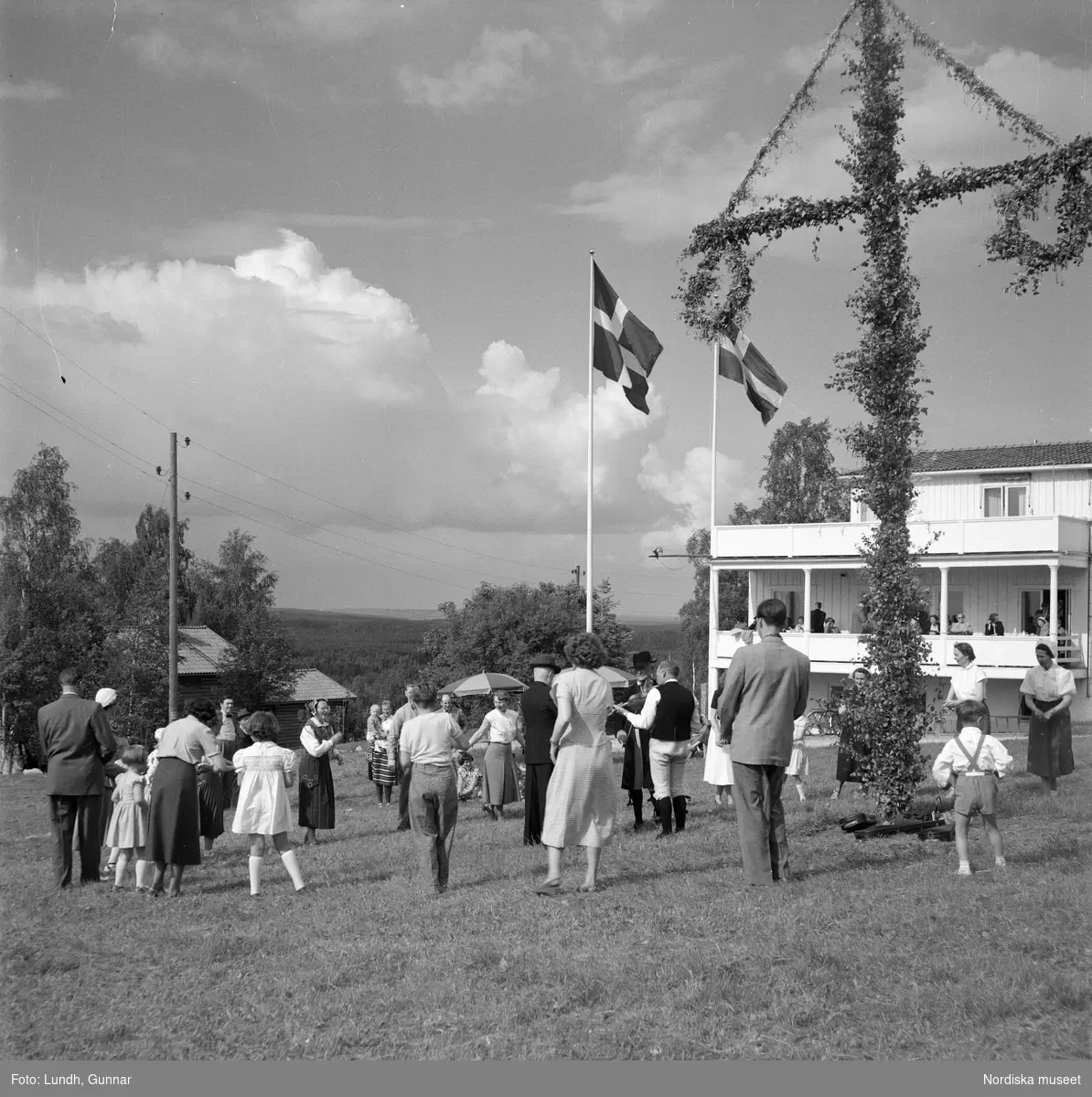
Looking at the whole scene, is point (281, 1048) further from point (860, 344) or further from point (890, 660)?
point (860, 344)

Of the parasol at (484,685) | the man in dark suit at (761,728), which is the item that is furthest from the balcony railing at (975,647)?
the man in dark suit at (761,728)

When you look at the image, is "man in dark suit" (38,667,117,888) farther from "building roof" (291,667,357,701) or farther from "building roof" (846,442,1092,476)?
"building roof" (291,667,357,701)

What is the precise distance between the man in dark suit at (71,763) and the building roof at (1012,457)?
31.2 m

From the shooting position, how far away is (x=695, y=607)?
3196 inches

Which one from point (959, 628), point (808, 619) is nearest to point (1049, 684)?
point (959, 628)

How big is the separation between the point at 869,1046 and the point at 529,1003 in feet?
5.66

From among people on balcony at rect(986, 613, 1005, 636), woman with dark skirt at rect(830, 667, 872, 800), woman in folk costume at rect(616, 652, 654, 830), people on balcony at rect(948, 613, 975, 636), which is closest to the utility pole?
people on balcony at rect(948, 613, 975, 636)

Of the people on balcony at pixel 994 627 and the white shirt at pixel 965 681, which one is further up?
the people on balcony at pixel 994 627

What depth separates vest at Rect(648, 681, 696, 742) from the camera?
11.8 metres

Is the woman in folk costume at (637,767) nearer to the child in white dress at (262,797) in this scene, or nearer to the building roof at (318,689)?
the child in white dress at (262,797)

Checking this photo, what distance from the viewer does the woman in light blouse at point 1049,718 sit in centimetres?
1244

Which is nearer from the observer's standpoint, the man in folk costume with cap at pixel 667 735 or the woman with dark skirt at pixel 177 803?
the woman with dark skirt at pixel 177 803

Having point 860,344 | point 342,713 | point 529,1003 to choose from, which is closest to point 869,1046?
point 529,1003

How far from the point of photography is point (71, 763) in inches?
407
